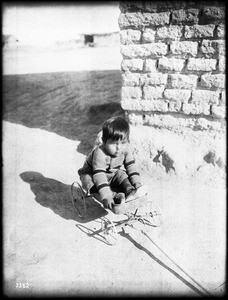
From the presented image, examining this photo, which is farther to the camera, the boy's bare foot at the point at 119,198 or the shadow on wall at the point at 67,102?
the shadow on wall at the point at 67,102

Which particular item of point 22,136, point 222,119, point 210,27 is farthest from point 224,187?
point 22,136

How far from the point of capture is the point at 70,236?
117 inches

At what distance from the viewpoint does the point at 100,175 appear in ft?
9.14

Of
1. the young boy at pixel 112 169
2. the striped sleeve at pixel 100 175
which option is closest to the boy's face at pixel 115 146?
the young boy at pixel 112 169

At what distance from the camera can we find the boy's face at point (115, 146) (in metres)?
2.74

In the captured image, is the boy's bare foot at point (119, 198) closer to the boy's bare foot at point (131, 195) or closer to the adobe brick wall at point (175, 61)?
the boy's bare foot at point (131, 195)

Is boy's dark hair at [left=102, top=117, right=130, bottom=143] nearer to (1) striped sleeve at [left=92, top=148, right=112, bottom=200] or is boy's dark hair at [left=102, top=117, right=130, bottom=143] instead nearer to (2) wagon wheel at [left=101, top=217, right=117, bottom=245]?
(1) striped sleeve at [left=92, top=148, right=112, bottom=200]

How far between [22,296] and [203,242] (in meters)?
1.94

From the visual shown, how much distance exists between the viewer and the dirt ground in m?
2.45

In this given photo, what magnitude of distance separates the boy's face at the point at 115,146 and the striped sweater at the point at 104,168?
0.32 ft

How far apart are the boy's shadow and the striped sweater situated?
588 millimetres

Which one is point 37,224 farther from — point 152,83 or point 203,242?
point 152,83

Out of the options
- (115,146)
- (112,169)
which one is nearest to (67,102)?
(112,169)

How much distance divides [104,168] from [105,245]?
2.79ft
